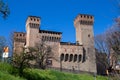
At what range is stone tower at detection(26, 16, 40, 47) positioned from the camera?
58406mm

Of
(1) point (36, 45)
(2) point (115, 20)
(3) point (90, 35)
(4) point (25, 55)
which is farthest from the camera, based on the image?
(3) point (90, 35)

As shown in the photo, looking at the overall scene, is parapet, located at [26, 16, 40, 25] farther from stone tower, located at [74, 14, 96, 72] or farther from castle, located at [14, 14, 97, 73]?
stone tower, located at [74, 14, 96, 72]

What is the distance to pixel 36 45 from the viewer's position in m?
57.4

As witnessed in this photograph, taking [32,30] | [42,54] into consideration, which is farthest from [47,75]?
[32,30]

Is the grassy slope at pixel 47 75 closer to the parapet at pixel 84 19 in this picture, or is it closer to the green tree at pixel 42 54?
the green tree at pixel 42 54

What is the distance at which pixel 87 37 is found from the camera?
6253 cm

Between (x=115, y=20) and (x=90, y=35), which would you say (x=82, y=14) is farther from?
(x=115, y=20)

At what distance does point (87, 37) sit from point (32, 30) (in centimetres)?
1110

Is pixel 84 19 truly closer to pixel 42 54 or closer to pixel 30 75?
pixel 42 54

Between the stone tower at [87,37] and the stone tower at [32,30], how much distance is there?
874 centimetres

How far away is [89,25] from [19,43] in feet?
47.9

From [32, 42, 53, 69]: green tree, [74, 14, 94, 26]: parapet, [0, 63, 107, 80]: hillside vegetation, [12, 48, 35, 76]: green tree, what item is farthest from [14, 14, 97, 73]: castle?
[12, 48, 35, 76]: green tree

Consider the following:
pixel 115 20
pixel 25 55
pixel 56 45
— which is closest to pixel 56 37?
pixel 56 45

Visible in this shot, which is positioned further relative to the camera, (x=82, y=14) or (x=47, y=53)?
(x=82, y=14)
